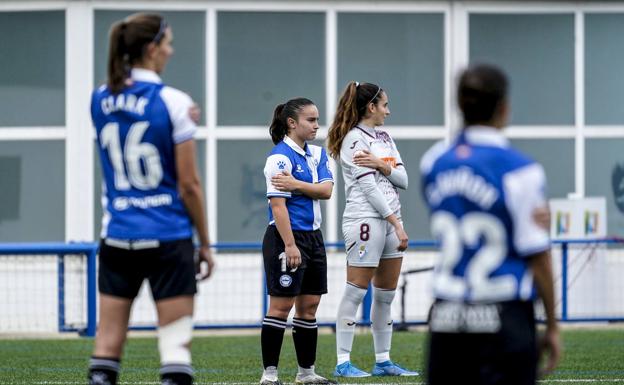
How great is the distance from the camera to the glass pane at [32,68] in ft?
56.4

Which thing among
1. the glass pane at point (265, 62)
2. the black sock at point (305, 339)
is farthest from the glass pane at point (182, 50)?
the black sock at point (305, 339)

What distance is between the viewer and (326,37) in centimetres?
1747

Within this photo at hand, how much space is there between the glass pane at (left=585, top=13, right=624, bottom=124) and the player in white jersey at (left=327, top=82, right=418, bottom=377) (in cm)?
936

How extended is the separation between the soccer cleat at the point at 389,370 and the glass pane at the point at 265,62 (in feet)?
27.3

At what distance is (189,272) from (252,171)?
11.9 meters

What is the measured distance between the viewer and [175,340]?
17.7ft

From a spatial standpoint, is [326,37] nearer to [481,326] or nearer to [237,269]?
[237,269]

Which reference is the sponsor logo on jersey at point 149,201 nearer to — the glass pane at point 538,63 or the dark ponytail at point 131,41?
the dark ponytail at point 131,41

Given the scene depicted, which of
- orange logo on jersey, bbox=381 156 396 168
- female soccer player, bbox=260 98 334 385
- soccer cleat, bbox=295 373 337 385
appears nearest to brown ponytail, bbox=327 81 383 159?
orange logo on jersey, bbox=381 156 396 168

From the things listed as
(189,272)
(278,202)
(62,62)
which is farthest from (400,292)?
(189,272)

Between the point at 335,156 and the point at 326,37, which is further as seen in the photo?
the point at 326,37

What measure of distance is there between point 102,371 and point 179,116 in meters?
1.16

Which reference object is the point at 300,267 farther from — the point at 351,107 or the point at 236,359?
the point at 236,359

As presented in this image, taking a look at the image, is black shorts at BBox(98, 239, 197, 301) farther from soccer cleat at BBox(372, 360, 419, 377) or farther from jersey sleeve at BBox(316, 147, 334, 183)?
soccer cleat at BBox(372, 360, 419, 377)
